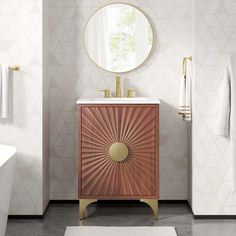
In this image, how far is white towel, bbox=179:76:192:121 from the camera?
501 cm

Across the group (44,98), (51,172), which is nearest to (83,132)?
(44,98)

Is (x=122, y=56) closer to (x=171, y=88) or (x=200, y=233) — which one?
(x=171, y=88)

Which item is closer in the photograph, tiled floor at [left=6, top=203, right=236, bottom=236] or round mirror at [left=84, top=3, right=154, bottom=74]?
tiled floor at [left=6, top=203, right=236, bottom=236]

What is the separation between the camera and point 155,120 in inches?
189

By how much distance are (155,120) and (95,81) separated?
2.80 feet

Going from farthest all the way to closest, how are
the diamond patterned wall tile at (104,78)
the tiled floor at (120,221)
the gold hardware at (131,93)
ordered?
1. the diamond patterned wall tile at (104,78)
2. the gold hardware at (131,93)
3. the tiled floor at (120,221)

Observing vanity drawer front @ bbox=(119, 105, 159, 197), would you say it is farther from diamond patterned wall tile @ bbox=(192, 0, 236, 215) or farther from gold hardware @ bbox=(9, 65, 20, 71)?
gold hardware @ bbox=(9, 65, 20, 71)

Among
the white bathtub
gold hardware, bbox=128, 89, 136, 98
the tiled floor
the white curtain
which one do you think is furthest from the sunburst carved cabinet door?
the white bathtub

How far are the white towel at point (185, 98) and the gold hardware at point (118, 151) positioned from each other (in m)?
0.64

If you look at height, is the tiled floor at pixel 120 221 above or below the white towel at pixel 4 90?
below

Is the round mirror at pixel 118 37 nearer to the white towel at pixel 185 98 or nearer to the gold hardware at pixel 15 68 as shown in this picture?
the white towel at pixel 185 98

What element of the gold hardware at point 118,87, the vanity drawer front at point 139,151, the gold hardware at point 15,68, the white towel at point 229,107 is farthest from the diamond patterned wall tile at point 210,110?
the gold hardware at point 15,68

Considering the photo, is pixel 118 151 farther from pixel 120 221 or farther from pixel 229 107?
pixel 229 107

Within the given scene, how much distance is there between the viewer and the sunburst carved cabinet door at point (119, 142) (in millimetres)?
4797
